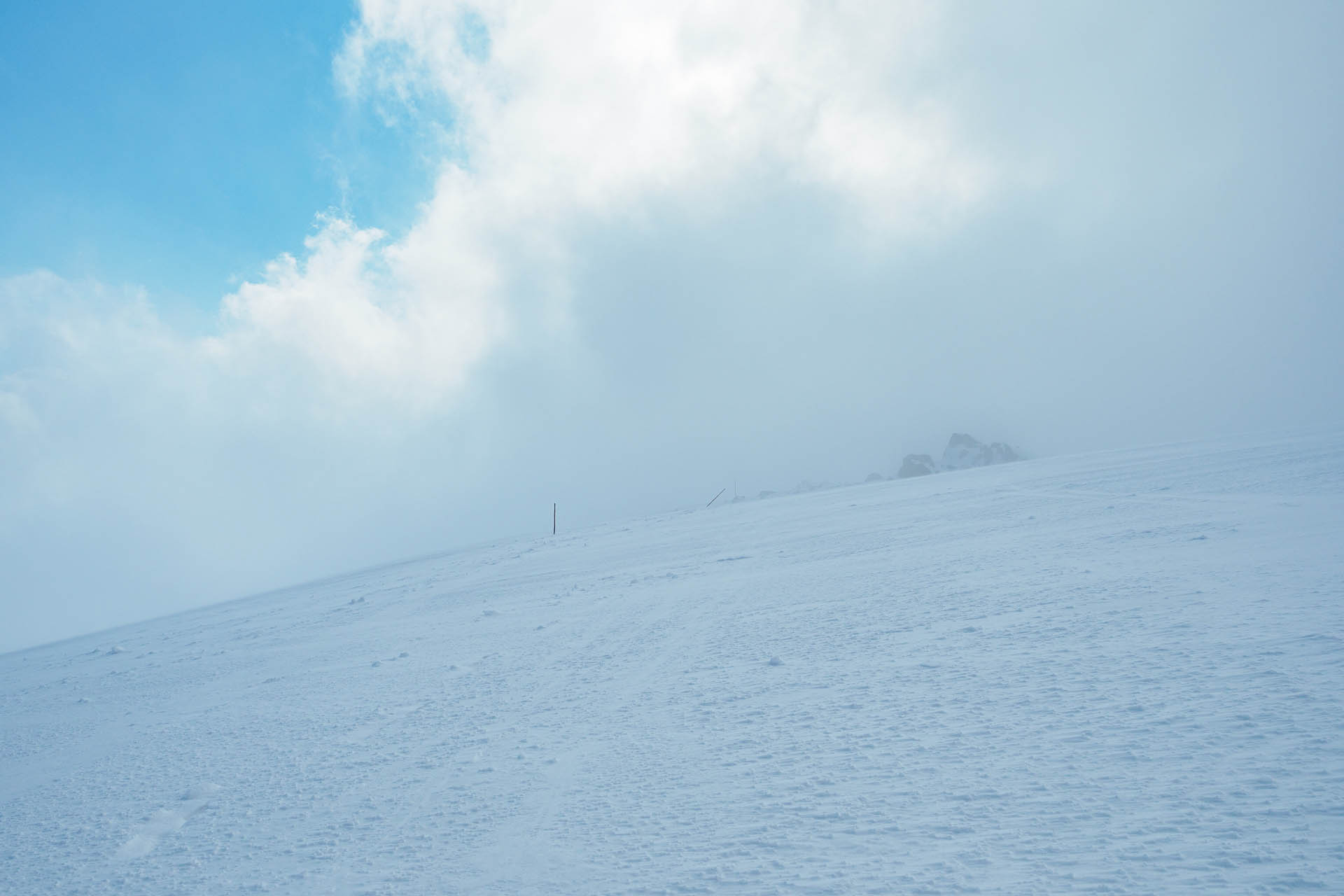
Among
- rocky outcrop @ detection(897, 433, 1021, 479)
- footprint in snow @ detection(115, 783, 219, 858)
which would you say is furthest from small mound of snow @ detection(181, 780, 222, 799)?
rocky outcrop @ detection(897, 433, 1021, 479)

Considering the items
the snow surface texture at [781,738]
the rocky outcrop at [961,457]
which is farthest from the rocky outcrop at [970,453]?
the snow surface texture at [781,738]

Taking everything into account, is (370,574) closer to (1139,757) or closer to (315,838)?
(315,838)

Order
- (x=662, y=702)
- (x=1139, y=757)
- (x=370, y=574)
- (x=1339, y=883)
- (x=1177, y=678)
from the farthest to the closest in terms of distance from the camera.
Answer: (x=370, y=574), (x=662, y=702), (x=1177, y=678), (x=1139, y=757), (x=1339, y=883)

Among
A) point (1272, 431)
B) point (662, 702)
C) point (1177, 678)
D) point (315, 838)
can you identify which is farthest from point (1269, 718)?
point (1272, 431)

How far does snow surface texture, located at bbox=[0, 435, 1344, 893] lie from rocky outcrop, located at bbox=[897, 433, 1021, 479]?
53.5 meters

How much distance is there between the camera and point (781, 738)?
3.50m

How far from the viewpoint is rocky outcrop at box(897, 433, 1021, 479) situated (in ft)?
196

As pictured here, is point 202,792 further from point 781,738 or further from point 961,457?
point 961,457

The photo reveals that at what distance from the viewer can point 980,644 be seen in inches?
173

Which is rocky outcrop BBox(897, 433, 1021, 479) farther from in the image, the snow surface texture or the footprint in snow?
the footprint in snow

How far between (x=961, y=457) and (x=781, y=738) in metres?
70.5

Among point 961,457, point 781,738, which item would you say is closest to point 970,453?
point 961,457

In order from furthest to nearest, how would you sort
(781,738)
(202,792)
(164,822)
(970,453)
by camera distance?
1. (970,453)
2. (202,792)
3. (164,822)
4. (781,738)

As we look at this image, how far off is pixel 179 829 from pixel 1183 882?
4.38 m
